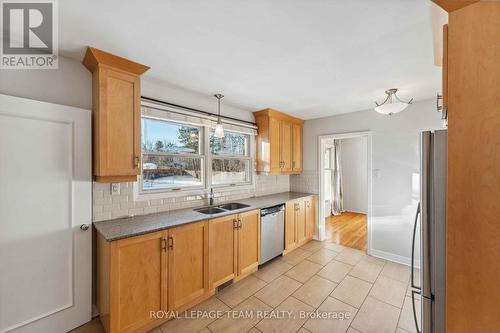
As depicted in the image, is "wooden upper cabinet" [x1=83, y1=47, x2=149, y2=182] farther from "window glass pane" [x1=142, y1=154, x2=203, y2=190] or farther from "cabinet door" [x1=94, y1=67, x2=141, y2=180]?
"window glass pane" [x1=142, y1=154, x2=203, y2=190]

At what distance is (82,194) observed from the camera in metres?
1.88

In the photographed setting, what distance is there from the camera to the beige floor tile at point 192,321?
72.6 inches

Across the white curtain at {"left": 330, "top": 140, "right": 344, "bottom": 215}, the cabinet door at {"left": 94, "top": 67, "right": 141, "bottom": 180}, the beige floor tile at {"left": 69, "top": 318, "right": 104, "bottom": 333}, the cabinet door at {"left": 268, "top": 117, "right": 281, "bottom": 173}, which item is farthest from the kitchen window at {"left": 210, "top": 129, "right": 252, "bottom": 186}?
the white curtain at {"left": 330, "top": 140, "right": 344, "bottom": 215}

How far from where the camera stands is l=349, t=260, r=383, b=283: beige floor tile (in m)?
2.71

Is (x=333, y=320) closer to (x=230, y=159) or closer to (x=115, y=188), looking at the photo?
(x=230, y=159)

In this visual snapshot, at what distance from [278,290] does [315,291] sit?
44cm

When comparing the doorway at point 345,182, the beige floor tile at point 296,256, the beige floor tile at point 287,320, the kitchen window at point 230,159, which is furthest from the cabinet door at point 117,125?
the doorway at point 345,182

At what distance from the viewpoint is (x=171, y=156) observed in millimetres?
2631

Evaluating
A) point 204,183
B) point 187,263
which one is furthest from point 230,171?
point 187,263

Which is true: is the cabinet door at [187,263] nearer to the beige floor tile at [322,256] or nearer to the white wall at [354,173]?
the beige floor tile at [322,256]

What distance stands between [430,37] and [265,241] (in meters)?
2.77

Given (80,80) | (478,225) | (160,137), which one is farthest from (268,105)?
(478,225)

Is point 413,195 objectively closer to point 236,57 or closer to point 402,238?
point 402,238

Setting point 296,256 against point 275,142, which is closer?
point 296,256
